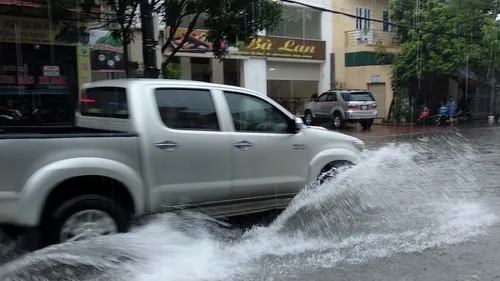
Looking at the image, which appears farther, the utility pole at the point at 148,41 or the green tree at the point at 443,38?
the green tree at the point at 443,38

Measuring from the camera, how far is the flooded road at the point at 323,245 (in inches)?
163

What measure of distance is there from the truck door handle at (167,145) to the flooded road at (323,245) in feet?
2.21

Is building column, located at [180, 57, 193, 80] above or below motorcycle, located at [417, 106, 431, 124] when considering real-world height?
above

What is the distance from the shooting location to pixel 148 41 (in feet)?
32.4

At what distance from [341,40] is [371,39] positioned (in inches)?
64.2

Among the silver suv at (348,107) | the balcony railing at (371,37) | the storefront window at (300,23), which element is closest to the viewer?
the silver suv at (348,107)

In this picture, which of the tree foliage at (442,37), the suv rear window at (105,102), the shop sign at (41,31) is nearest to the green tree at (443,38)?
the tree foliage at (442,37)

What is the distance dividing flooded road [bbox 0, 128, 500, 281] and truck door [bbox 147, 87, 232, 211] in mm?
268

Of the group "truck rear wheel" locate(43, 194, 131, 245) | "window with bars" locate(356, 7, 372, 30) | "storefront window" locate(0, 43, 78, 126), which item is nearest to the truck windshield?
"window with bars" locate(356, 7, 372, 30)

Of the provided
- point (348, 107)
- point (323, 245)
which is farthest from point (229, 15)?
point (348, 107)

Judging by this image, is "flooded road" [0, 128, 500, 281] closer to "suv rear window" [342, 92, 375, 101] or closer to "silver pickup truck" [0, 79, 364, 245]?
"silver pickup truck" [0, 79, 364, 245]

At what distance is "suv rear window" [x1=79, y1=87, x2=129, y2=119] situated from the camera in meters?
5.02

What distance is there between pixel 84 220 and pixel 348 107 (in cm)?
1668

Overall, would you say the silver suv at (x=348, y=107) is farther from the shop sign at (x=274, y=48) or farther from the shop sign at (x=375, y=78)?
the shop sign at (x=375, y=78)
